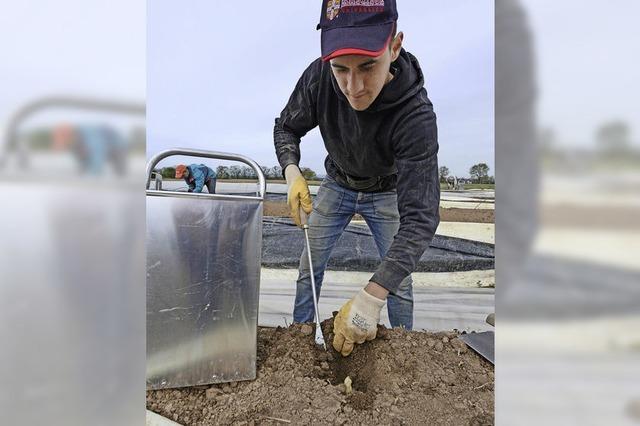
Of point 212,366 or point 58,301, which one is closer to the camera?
point 58,301

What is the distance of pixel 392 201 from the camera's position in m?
1.93

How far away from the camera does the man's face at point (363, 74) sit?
1478 millimetres

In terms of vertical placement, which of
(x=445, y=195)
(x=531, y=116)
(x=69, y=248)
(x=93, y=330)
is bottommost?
(x=93, y=330)

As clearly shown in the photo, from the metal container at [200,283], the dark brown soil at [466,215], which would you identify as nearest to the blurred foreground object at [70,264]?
the metal container at [200,283]

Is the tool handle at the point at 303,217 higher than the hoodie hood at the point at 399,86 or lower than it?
lower

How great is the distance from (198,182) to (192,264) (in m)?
0.73

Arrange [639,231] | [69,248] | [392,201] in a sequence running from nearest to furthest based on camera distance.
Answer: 1. [639,231]
2. [69,248]
3. [392,201]

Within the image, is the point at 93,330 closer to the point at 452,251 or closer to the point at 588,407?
the point at 588,407

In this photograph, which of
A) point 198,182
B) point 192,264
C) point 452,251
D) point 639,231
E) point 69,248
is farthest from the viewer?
point 452,251

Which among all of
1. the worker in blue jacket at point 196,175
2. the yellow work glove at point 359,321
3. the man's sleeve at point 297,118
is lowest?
the yellow work glove at point 359,321

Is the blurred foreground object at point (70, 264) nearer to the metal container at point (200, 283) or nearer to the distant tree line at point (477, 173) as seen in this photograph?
the metal container at point (200, 283)

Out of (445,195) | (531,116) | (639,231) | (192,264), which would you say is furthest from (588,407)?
(445,195)

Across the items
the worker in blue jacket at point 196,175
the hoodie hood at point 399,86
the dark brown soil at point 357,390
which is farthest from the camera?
the worker in blue jacket at point 196,175

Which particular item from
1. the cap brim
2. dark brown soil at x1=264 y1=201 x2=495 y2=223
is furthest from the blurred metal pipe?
dark brown soil at x1=264 y1=201 x2=495 y2=223
